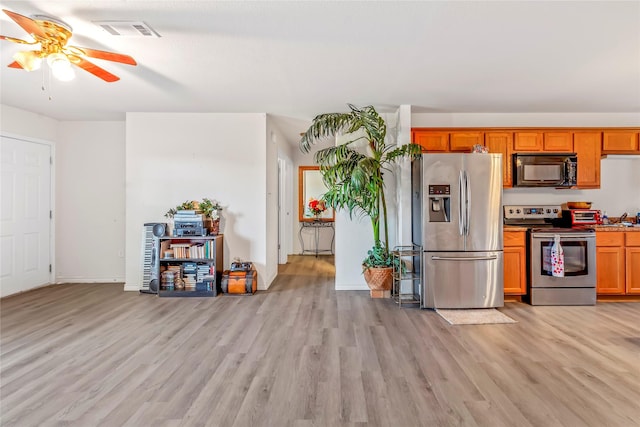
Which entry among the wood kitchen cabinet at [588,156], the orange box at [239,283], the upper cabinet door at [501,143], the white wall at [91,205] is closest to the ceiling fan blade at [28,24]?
the orange box at [239,283]

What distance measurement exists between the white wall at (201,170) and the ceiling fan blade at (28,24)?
2496mm

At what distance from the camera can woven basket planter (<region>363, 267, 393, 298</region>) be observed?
14.1 feet

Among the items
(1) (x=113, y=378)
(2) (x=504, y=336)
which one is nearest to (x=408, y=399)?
(2) (x=504, y=336)

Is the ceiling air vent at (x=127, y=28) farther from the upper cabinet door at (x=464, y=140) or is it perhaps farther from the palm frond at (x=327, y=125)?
the upper cabinet door at (x=464, y=140)

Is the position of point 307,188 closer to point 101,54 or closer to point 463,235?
point 463,235

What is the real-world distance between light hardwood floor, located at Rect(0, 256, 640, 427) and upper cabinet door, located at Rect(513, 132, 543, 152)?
2.04 metres

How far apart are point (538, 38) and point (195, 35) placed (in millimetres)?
2625

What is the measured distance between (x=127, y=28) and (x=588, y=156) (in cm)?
537

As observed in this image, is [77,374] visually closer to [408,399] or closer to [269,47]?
[408,399]

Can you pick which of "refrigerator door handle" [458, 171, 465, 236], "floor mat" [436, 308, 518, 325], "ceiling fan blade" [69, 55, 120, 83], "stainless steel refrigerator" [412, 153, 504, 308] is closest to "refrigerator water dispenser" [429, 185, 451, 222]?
"stainless steel refrigerator" [412, 153, 504, 308]

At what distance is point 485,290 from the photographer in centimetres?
386

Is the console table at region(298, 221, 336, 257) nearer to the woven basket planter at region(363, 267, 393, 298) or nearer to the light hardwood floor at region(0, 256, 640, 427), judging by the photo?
the woven basket planter at region(363, 267, 393, 298)

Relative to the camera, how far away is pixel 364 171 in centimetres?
405

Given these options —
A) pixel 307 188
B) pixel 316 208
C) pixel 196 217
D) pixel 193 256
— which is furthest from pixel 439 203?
pixel 307 188
